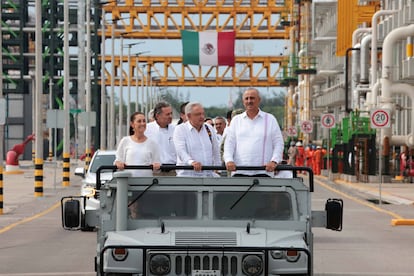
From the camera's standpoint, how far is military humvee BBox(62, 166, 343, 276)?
10578 mm

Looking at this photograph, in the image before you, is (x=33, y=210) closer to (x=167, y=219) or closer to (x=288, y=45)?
(x=167, y=219)

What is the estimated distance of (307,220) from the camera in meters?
11.5

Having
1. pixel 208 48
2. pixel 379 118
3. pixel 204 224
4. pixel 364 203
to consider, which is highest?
pixel 208 48

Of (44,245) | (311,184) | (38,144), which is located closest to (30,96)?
(38,144)

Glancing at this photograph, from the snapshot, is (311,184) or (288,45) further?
(288,45)

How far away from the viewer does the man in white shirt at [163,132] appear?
608 inches

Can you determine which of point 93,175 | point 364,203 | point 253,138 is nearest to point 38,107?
point 364,203

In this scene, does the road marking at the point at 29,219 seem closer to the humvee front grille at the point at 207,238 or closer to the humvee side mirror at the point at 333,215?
the humvee side mirror at the point at 333,215

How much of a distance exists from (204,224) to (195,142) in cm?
215

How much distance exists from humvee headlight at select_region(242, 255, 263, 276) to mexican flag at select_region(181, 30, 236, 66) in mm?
85163

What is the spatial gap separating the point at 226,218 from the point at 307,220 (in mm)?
684

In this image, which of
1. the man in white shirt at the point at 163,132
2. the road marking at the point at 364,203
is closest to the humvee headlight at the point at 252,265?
the man in white shirt at the point at 163,132

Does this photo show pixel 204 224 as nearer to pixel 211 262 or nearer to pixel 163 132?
pixel 211 262

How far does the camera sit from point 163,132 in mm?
15484
